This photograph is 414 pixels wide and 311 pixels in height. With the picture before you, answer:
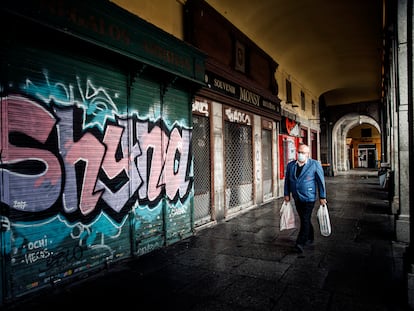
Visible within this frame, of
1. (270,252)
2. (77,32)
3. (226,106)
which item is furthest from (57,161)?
(226,106)

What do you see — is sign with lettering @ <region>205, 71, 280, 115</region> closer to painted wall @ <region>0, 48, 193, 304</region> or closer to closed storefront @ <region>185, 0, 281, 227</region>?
closed storefront @ <region>185, 0, 281, 227</region>

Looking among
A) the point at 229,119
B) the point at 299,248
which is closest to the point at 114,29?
the point at 229,119

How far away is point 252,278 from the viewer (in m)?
3.95

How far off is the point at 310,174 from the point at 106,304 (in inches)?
144

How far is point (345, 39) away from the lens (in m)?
11.4

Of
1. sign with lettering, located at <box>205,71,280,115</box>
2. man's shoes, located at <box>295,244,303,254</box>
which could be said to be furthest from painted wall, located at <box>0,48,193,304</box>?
man's shoes, located at <box>295,244,303,254</box>

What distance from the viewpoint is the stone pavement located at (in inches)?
129

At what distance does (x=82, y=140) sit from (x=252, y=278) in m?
3.03

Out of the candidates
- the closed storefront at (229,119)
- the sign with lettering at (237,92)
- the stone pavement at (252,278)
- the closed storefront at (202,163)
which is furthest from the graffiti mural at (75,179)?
the sign with lettering at (237,92)

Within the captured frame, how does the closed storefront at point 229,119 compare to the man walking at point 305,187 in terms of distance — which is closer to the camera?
the man walking at point 305,187

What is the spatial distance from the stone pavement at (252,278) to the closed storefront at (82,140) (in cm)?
39

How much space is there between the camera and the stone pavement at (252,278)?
10.8 feet

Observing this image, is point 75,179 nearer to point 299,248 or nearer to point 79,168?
point 79,168

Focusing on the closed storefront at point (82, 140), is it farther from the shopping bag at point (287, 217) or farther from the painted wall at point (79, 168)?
the shopping bag at point (287, 217)
